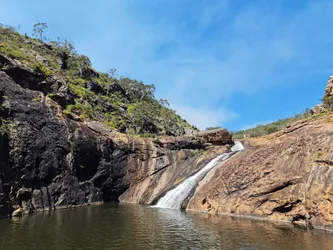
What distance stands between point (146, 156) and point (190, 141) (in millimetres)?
9742

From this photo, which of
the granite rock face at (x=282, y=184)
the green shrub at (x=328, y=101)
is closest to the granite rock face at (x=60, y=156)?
the granite rock face at (x=282, y=184)

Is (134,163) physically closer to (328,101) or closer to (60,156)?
(60,156)

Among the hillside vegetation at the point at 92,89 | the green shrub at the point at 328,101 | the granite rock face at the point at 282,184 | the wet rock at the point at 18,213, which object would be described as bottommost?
the wet rock at the point at 18,213

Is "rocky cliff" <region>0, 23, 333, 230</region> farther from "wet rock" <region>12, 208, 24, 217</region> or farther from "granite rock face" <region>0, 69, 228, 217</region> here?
"wet rock" <region>12, 208, 24, 217</region>

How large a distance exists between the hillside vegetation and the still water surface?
3355 centimetres

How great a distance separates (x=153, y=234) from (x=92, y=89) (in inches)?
3281

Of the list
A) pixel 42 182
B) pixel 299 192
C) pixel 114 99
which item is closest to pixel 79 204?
pixel 42 182

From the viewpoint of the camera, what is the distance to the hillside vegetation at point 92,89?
2909 inches

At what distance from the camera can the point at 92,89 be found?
102m

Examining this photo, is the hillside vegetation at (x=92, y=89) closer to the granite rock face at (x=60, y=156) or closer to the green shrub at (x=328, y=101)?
the granite rock face at (x=60, y=156)

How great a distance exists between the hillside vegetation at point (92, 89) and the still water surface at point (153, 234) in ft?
110

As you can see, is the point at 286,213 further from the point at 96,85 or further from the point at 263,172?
the point at 96,85

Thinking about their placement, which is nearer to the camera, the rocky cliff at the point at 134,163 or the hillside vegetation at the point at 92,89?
the rocky cliff at the point at 134,163

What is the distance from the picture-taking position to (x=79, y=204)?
45.2 m
